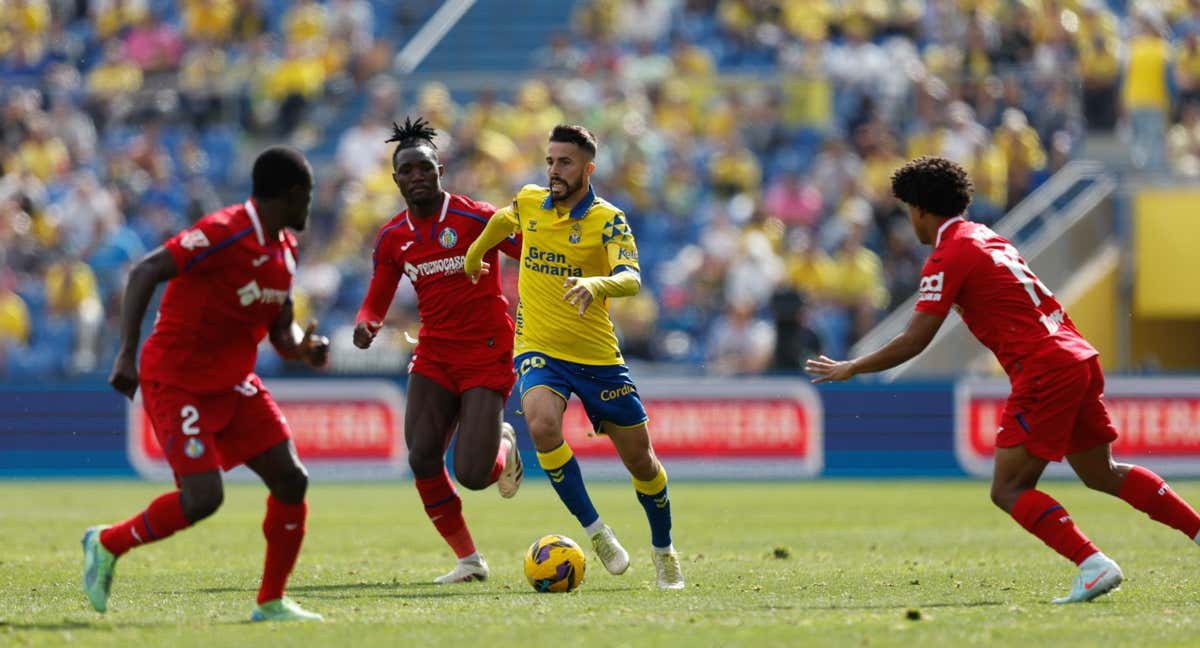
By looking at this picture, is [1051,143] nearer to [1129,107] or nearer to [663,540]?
[1129,107]

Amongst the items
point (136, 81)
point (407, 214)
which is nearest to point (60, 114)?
point (136, 81)

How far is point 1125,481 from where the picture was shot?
34.1ft

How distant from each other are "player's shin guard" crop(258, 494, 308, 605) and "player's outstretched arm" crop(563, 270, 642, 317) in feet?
6.57

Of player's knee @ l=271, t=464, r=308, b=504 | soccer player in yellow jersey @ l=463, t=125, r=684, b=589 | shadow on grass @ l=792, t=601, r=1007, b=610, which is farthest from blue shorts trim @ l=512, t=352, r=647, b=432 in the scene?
player's knee @ l=271, t=464, r=308, b=504

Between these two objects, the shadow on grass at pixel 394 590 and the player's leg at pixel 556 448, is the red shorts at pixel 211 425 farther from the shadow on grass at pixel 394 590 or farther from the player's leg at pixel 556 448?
the player's leg at pixel 556 448

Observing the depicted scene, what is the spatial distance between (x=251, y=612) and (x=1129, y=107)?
59.7ft

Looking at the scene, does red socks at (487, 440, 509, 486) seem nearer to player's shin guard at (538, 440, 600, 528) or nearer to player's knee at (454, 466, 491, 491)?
player's knee at (454, 466, 491, 491)

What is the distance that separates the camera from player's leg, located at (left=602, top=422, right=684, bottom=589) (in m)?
11.0

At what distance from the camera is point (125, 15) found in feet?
104

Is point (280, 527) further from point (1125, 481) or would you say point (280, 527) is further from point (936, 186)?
point (1125, 481)

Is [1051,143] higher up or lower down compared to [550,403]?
higher up

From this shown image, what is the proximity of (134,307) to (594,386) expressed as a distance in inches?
130

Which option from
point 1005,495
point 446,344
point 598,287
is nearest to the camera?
point 1005,495

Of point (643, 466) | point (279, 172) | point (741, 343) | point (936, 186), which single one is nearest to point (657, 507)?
point (643, 466)
